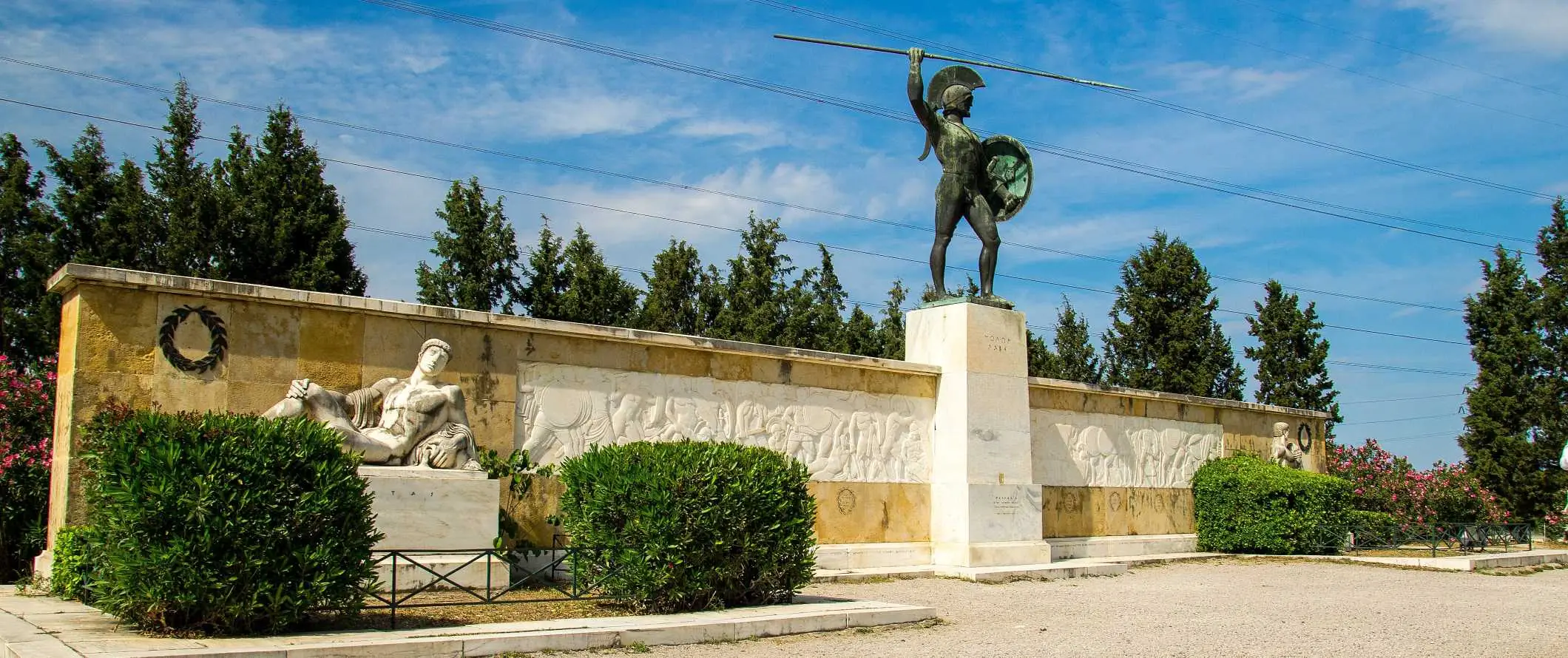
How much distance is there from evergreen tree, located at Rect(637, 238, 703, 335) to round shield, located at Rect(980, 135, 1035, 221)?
12.6 m

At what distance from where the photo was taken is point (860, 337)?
30984 millimetres

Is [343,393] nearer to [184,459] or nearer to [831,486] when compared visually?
[184,459]

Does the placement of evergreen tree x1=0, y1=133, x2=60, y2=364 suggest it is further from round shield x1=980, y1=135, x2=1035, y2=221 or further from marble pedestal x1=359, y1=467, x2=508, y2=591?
round shield x1=980, y1=135, x2=1035, y2=221

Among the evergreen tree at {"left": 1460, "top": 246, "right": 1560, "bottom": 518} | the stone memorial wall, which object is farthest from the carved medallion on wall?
the evergreen tree at {"left": 1460, "top": 246, "right": 1560, "bottom": 518}

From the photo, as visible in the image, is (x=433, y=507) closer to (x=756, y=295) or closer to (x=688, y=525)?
(x=688, y=525)

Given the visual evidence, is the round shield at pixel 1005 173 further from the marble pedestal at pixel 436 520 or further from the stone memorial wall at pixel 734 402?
the marble pedestal at pixel 436 520

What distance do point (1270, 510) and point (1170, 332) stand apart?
42.4 feet

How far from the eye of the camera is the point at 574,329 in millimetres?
12859

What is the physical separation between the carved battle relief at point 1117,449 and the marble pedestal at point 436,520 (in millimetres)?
9299

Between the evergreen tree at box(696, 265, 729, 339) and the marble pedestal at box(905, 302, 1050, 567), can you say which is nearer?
the marble pedestal at box(905, 302, 1050, 567)

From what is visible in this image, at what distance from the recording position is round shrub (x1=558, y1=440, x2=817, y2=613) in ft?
32.3

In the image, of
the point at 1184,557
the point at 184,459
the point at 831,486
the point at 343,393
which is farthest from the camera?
the point at 1184,557

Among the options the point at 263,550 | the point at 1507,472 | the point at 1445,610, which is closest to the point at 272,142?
the point at 263,550

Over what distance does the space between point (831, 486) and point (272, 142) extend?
14.1 meters
